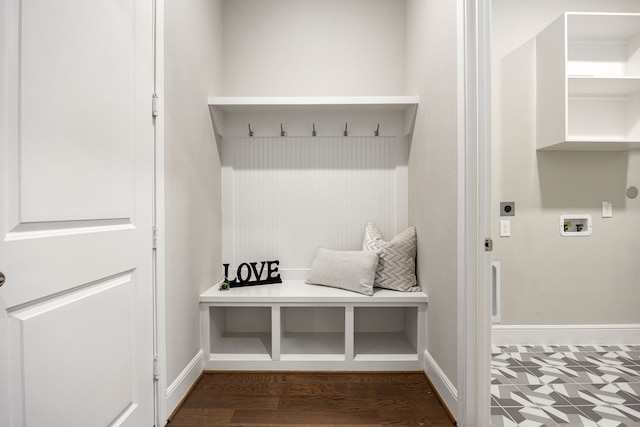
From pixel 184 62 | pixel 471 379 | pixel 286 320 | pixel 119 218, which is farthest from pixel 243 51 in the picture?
pixel 471 379

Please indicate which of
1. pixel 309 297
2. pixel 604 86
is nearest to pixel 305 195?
pixel 309 297

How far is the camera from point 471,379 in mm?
1562

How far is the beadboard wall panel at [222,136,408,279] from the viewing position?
2.66 metres

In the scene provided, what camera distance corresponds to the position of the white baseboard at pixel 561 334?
2.67 m

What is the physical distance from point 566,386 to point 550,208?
51.1 inches

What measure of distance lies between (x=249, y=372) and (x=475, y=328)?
141cm

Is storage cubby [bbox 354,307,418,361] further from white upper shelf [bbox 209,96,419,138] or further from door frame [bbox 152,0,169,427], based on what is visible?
white upper shelf [bbox 209,96,419,138]

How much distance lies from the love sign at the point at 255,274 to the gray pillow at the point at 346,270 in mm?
279

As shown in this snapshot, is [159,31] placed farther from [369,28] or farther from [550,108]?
[550,108]

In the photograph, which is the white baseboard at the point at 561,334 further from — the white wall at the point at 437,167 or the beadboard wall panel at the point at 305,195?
the beadboard wall panel at the point at 305,195

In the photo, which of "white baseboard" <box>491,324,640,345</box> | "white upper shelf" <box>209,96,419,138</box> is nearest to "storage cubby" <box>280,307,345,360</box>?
"white baseboard" <box>491,324,640,345</box>

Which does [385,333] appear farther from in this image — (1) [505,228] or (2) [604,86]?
(2) [604,86]

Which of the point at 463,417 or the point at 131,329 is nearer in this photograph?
the point at 131,329

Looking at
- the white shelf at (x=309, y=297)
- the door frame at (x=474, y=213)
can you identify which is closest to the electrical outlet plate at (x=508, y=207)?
the white shelf at (x=309, y=297)
